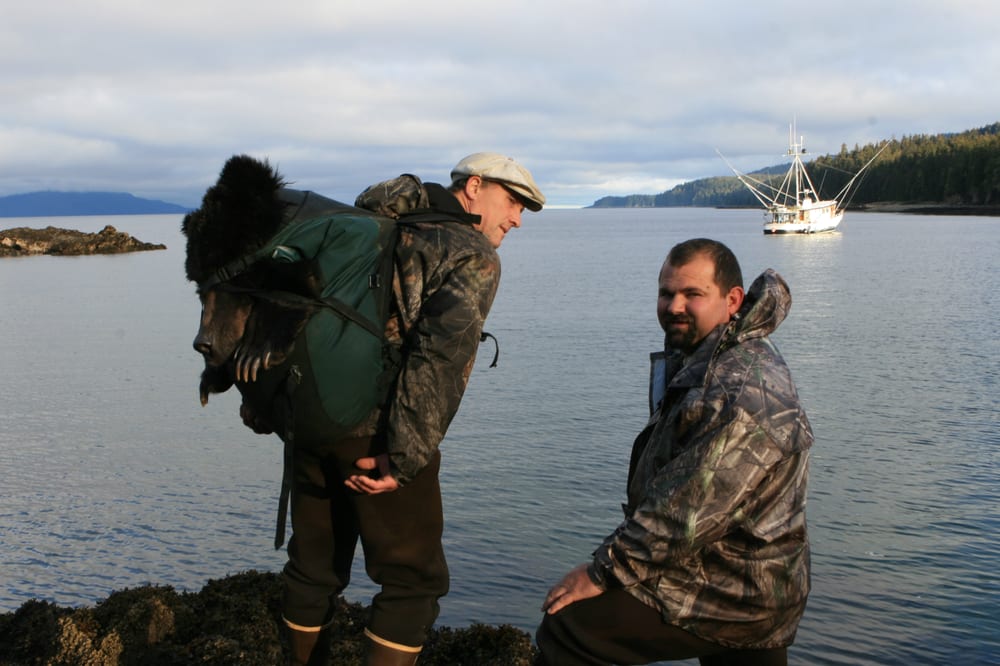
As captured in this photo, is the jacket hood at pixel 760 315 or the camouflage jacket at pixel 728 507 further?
the jacket hood at pixel 760 315

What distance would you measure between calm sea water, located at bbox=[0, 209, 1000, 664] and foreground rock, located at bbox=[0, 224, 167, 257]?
45439 millimetres

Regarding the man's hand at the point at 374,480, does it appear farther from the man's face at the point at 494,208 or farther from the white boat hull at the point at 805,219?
the white boat hull at the point at 805,219

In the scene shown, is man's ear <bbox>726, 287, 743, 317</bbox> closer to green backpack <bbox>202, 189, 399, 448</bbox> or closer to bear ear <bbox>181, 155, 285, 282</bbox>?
green backpack <bbox>202, 189, 399, 448</bbox>

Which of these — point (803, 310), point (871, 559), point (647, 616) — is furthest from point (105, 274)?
point (647, 616)

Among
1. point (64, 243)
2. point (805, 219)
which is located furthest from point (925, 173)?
point (64, 243)

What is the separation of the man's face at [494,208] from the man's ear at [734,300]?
889 millimetres

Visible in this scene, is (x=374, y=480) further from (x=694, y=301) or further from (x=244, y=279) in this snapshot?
(x=694, y=301)

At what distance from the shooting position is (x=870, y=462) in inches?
397

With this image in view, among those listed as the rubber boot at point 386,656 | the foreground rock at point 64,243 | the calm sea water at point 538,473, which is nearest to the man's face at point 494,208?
the rubber boot at point 386,656

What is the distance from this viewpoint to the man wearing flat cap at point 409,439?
121 inches

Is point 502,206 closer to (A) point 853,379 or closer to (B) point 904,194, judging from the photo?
(A) point 853,379

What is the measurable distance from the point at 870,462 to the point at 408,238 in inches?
326

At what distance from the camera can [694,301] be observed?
9.86 ft

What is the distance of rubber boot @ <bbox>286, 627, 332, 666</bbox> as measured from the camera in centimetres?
349
